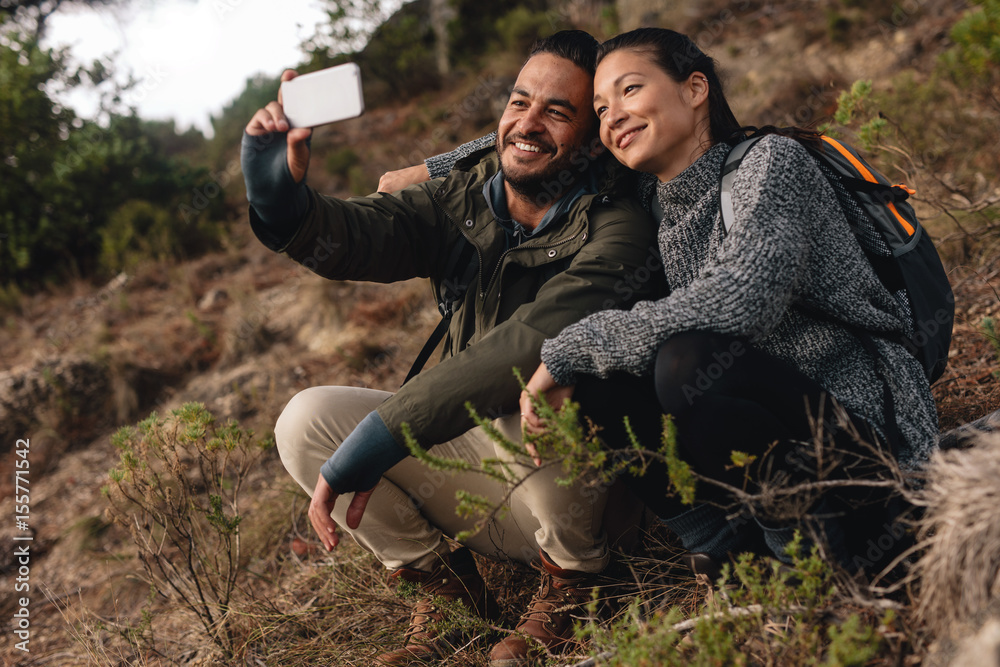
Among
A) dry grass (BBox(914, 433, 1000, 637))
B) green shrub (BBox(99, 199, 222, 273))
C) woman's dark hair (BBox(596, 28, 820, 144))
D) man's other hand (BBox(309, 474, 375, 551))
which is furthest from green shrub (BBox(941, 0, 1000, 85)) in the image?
green shrub (BBox(99, 199, 222, 273))

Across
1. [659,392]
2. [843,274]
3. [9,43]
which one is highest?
[9,43]

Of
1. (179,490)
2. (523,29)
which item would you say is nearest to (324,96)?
(179,490)

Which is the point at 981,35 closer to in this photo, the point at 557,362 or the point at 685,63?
the point at 685,63

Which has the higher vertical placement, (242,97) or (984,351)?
(242,97)

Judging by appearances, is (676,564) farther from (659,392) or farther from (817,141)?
(817,141)

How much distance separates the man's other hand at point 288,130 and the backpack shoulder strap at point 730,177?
110 cm

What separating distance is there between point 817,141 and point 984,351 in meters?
1.52

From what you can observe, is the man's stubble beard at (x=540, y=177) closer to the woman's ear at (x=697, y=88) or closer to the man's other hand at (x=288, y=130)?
the woman's ear at (x=697, y=88)

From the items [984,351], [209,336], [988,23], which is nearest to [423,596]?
[984,351]

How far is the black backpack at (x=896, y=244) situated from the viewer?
163 cm

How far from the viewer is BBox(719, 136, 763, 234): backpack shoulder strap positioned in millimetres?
1626

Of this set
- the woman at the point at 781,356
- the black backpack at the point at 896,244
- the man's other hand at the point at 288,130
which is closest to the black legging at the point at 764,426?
the woman at the point at 781,356

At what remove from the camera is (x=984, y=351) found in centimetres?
262

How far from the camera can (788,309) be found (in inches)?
65.9
